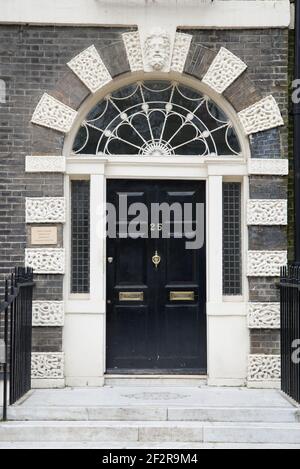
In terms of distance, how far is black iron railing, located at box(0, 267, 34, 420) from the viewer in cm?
714

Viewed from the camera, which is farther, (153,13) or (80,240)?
(80,240)

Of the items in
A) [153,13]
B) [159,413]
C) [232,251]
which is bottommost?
[159,413]

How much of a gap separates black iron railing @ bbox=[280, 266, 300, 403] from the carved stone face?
2796 millimetres

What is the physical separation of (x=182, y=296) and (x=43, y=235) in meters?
1.81

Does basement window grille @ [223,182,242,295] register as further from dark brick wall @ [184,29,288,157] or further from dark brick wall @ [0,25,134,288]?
dark brick wall @ [0,25,134,288]

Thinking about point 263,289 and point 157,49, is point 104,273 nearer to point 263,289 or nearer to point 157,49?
point 263,289

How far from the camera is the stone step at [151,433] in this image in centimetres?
680

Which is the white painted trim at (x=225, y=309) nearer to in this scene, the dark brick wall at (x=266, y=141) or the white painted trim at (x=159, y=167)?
the white painted trim at (x=159, y=167)

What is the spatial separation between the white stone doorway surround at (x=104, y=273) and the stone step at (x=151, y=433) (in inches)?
64.8

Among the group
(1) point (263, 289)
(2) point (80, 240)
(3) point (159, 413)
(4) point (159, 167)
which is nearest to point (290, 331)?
(1) point (263, 289)

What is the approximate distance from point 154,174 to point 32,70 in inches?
74.6

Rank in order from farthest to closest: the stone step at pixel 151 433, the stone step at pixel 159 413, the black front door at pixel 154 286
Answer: the black front door at pixel 154 286 → the stone step at pixel 159 413 → the stone step at pixel 151 433

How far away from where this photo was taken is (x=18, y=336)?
24.7 ft

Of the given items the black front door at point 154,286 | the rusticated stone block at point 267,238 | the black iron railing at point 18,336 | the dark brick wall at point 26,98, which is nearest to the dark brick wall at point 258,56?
the rusticated stone block at point 267,238
